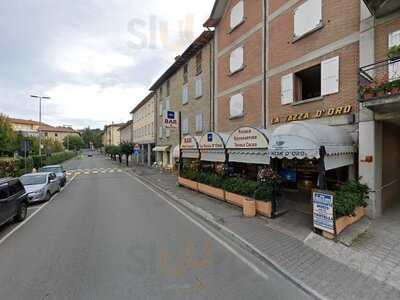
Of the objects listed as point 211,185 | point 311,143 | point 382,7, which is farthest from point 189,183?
point 382,7

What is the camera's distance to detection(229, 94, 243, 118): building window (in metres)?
14.6

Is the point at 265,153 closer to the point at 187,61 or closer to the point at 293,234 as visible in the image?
the point at 293,234

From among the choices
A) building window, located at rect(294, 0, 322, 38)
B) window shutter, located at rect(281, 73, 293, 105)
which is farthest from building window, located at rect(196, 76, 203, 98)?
building window, located at rect(294, 0, 322, 38)

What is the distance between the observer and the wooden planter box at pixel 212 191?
11625 millimetres

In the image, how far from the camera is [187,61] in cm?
2283

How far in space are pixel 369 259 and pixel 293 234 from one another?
77.1 inches

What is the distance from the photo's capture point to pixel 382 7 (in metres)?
7.51

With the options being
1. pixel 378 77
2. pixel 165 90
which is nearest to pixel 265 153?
pixel 378 77

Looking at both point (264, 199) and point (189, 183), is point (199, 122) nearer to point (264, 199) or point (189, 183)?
point (189, 183)

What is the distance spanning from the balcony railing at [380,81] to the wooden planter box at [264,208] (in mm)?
4394

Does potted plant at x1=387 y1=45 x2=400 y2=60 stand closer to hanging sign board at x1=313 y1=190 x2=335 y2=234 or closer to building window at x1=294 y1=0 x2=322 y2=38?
building window at x1=294 y1=0 x2=322 y2=38

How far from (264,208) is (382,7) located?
732 cm

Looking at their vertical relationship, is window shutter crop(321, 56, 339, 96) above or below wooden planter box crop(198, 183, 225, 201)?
above

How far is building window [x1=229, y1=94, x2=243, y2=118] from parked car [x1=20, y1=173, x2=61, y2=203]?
36.9ft
